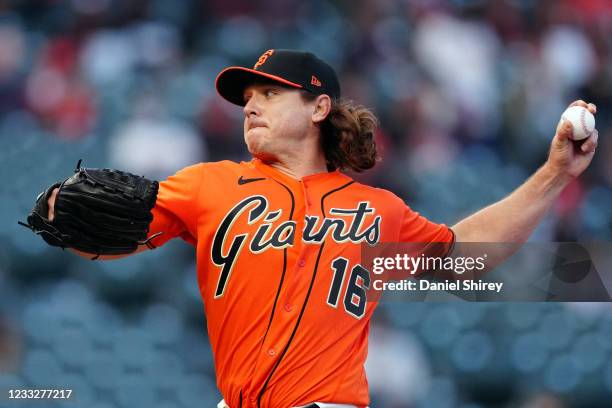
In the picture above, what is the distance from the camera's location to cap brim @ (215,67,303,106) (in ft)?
8.09

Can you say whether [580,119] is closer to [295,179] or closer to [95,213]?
[295,179]

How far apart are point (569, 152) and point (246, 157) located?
2.62 m

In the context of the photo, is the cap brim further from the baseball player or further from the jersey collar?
the jersey collar

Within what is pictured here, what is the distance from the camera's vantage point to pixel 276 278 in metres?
2.20

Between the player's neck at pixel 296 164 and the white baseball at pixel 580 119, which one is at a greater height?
the white baseball at pixel 580 119

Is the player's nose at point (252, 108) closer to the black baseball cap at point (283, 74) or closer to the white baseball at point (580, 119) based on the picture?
the black baseball cap at point (283, 74)

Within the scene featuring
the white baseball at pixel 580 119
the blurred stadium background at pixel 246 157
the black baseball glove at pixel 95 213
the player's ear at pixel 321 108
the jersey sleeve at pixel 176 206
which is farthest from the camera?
the blurred stadium background at pixel 246 157

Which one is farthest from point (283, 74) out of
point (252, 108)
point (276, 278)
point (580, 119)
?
point (580, 119)

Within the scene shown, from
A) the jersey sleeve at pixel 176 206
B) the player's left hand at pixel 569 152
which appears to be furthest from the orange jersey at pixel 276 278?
the player's left hand at pixel 569 152

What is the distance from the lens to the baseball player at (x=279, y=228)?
7.00 ft

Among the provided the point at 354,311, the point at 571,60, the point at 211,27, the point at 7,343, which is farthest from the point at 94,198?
the point at 571,60

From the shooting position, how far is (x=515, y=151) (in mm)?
5320

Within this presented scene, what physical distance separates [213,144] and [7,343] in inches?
60.5

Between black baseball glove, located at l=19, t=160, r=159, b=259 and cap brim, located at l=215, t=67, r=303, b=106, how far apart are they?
50 cm
